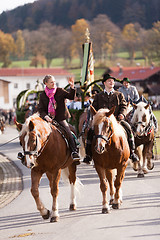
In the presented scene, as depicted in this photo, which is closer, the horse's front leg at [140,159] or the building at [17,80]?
the horse's front leg at [140,159]

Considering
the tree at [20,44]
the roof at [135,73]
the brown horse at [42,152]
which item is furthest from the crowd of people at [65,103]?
the tree at [20,44]

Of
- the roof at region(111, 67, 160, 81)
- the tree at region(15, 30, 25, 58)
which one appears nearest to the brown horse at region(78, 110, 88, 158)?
the roof at region(111, 67, 160, 81)

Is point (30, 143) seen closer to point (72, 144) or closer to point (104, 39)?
point (72, 144)

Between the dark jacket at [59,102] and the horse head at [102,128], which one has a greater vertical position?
the dark jacket at [59,102]

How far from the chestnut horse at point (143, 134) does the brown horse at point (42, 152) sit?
12.1 feet

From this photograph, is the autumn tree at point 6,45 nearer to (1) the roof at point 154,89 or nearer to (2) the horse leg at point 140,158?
(1) the roof at point 154,89

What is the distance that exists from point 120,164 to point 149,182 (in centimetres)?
297

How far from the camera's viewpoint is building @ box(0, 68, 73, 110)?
82.4m

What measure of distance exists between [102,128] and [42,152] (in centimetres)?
110

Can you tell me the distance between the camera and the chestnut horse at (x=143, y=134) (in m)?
11.3

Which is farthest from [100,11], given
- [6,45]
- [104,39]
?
[6,45]

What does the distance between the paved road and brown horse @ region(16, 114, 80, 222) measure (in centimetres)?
44

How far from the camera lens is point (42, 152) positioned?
7355 millimetres

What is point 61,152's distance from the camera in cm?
777
